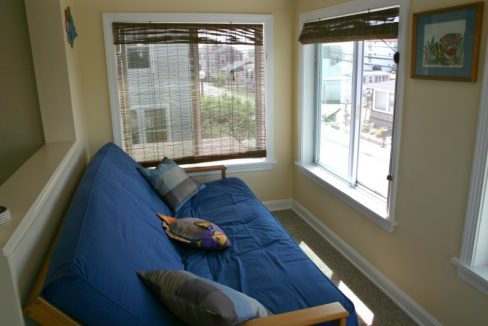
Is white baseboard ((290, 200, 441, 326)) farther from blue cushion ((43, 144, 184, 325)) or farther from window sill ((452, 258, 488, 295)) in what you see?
blue cushion ((43, 144, 184, 325))

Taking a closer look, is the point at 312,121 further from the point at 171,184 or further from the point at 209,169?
the point at 171,184

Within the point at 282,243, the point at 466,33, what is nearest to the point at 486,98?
the point at 466,33

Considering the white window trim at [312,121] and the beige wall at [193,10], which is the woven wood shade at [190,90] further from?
the white window trim at [312,121]

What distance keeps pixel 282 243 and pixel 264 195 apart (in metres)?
1.75

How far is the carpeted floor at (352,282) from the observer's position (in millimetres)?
2410

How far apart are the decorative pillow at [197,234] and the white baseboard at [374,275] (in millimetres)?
1110

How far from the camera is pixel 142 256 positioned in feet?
5.60

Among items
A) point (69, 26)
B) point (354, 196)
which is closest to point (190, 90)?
point (69, 26)

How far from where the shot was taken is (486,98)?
5.74 ft

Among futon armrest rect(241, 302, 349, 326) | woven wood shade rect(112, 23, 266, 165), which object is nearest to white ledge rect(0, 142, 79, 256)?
futon armrest rect(241, 302, 349, 326)

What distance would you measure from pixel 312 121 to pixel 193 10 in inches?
56.2

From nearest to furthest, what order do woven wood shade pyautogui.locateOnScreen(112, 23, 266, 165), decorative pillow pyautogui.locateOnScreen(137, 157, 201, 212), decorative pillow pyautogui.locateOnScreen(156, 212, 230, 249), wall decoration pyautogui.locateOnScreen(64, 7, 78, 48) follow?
decorative pillow pyautogui.locateOnScreen(156, 212, 230, 249) → wall decoration pyautogui.locateOnScreen(64, 7, 78, 48) → decorative pillow pyautogui.locateOnScreen(137, 157, 201, 212) → woven wood shade pyautogui.locateOnScreen(112, 23, 266, 165)

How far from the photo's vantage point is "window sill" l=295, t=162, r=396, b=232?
8.59ft

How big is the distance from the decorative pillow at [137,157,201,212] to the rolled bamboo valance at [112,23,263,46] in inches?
43.0
